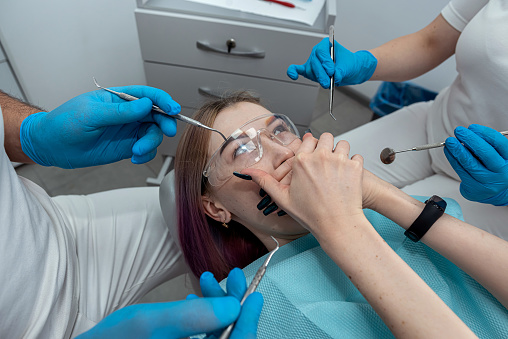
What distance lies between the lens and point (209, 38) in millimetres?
1492

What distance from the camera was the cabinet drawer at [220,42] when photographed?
56.1 inches

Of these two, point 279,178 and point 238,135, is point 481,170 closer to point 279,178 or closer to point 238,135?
point 279,178

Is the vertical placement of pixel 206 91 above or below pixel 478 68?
below

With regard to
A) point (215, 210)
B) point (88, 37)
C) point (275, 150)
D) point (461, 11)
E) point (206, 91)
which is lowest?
point (215, 210)

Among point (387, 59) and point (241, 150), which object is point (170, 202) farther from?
point (387, 59)

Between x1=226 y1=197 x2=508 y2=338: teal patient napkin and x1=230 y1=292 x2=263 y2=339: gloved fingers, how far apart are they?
0.69 ft

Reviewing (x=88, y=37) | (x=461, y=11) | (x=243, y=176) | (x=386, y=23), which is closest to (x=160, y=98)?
(x=243, y=176)

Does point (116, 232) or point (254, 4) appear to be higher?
point (254, 4)

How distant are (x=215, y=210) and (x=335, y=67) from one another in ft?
2.26

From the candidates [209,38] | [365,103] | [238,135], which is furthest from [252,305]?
[365,103]

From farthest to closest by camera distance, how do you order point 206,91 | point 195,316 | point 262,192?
point 206,91 < point 262,192 < point 195,316

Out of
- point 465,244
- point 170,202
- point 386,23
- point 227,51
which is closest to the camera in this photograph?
point 465,244

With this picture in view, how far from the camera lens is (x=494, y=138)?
0.83 m

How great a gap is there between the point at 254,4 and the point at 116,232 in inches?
47.4
